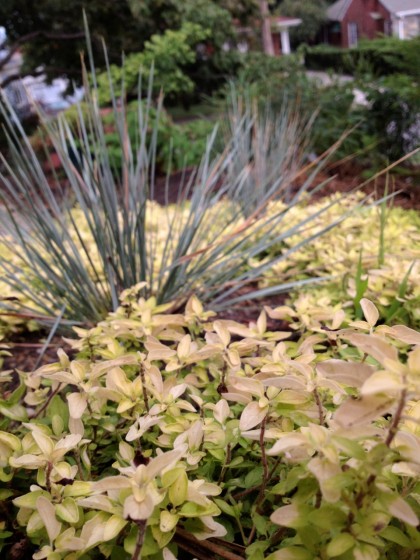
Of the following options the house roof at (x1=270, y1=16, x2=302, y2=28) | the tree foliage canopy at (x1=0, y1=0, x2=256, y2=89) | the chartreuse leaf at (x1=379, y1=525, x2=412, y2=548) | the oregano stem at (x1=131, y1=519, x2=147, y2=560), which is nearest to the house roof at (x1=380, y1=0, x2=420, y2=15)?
the house roof at (x1=270, y1=16, x2=302, y2=28)

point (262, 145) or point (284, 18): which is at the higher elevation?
point (284, 18)

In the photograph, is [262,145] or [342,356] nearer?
[342,356]

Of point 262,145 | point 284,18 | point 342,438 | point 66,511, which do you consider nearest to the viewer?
point 342,438

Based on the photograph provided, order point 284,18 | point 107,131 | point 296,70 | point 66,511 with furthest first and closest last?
1. point 284,18
2. point 107,131
3. point 296,70
4. point 66,511

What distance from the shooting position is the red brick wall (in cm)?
423

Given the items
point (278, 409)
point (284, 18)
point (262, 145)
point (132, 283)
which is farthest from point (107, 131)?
point (278, 409)

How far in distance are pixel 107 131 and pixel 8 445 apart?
5796mm

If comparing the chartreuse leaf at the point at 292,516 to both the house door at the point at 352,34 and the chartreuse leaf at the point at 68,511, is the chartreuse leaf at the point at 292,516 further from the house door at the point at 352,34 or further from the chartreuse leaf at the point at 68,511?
the house door at the point at 352,34

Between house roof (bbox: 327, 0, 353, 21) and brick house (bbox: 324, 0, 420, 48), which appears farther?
house roof (bbox: 327, 0, 353, 21)

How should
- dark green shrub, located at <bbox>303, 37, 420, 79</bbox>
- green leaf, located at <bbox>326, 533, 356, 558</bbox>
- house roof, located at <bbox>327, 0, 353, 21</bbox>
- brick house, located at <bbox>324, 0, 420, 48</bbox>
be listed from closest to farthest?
green leaf, located at <bbox>326, 533, 356, 558</bbox>, dark green shrub, located at <bbox>303, 37, 420, 79</bbox>, brick house, located at <bbox>324, 0, 420, 48</bbox>, house roof, located at <bbox>327, 0, 353, 21</bbox>

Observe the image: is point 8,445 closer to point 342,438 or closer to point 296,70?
point 342,438

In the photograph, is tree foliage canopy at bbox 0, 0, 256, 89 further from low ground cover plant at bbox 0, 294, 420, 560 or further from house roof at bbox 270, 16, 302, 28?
low ground cover plant at bbox 0, 294, 420, 560

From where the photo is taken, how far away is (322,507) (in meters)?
0.50

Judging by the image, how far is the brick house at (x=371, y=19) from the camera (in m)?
4.04
